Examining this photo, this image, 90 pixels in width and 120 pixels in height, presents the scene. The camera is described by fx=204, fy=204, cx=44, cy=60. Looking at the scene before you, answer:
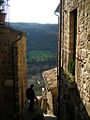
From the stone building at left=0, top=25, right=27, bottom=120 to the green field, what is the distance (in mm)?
21271

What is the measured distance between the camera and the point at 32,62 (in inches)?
1180

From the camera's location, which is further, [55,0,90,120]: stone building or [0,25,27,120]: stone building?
[0,25,27,120]: stone building

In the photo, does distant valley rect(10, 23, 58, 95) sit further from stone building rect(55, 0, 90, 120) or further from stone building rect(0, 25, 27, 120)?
stone building rect(55, 0, 90, 120)

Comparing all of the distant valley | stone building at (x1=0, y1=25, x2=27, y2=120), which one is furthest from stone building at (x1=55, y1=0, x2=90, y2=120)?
the distant valley

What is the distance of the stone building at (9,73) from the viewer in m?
8.75

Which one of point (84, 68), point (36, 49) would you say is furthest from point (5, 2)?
point (36, 49)

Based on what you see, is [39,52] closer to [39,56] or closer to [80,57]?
[39,56]

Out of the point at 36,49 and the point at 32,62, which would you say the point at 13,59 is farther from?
the point at 36,49

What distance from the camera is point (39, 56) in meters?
32.9

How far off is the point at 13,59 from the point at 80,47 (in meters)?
3.81

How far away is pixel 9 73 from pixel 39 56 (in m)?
24.1

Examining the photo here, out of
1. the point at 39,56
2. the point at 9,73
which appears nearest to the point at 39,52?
the point at 39,56

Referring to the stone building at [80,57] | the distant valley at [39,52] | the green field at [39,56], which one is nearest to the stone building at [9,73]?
the stone building at [80,57]

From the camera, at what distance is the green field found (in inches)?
1224
